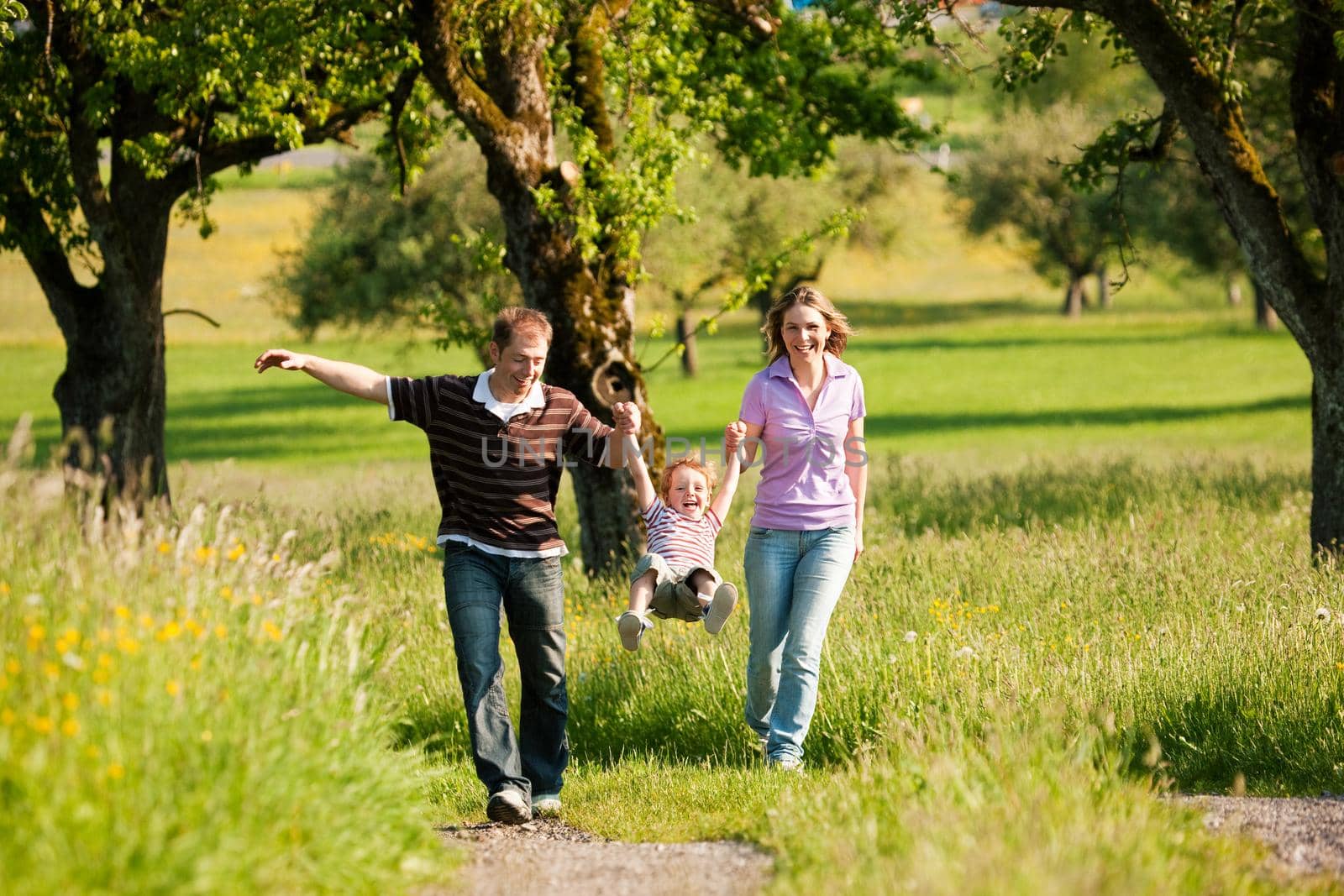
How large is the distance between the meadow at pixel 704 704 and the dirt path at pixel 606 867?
0.17m

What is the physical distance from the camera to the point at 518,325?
5.79 metres

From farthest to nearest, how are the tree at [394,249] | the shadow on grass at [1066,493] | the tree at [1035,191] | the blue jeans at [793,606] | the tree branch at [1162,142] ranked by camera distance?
1. the tree at [1035,191]
2. the tree at [394,249]
3. the shadow on grass at [1066,493]
4. the tree branch at [1162,142]
5. the blue jeans at [793,606]

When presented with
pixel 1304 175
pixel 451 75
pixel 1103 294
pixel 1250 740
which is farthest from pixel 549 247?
pixel 1103 294

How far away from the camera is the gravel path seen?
4660 mm

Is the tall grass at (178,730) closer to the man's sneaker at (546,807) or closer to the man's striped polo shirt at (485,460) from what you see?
the man's striped polo shirt at (485,460)

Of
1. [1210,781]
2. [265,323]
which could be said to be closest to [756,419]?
[1210,781]

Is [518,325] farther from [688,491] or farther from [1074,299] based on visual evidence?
[1074,299]

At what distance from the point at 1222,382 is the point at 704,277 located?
14939mm

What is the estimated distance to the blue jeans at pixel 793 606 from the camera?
20.7 feet

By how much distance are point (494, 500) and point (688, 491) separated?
115 centimetres

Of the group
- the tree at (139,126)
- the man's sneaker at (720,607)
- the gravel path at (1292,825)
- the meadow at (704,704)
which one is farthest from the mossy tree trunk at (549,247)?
the gravel path at (1292,825)

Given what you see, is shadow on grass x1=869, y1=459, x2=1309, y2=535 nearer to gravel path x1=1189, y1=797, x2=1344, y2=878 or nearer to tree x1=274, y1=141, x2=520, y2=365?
gravel path x1=1189, y1=797, x2=1344, y2=878

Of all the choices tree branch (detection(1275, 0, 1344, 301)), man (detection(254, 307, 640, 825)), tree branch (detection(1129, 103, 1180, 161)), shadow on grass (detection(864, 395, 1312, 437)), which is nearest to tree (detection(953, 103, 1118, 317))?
shadow on grass (detection(864, 395, 1312, 437))

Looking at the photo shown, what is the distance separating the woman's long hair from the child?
473 millimetres
